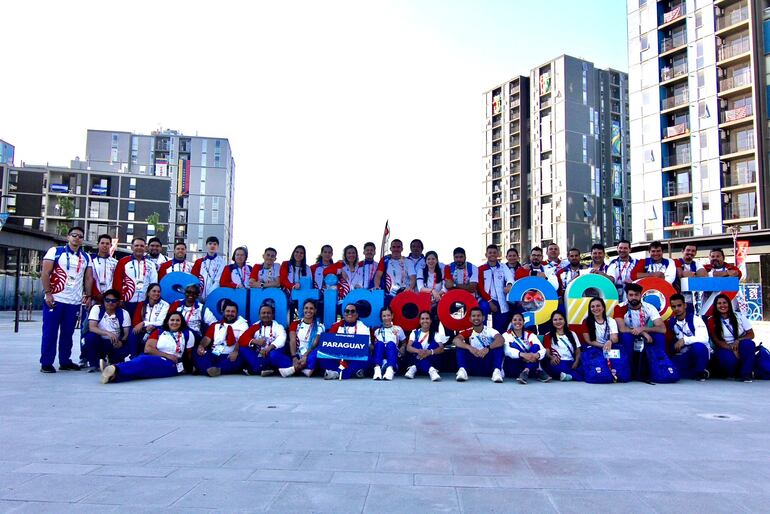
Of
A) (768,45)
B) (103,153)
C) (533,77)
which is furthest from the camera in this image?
(103,153)

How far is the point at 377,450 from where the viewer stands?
4.58 m

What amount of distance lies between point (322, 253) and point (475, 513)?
8039mm

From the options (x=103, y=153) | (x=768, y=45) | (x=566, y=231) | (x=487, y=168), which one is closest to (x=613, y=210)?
(x=566, y=231)

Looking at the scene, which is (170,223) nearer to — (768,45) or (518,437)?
(768,45)

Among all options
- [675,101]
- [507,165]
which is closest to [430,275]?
[675,101]

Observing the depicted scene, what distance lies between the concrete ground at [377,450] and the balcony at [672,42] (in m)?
48.4

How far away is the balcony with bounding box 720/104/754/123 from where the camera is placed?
133 ft

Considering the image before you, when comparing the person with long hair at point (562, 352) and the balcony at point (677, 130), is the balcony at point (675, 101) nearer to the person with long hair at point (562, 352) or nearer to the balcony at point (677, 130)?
the balcony at point (677, 130)

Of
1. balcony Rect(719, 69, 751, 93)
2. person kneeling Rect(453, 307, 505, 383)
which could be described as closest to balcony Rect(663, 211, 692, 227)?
balcony Rect(719, 69, 751, 93)

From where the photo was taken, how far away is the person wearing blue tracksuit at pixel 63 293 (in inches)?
356

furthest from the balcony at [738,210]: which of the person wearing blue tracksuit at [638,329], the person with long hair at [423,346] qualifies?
the person with long hair at [423,346]

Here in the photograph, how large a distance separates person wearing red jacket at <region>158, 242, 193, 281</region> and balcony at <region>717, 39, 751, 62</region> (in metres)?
46.3

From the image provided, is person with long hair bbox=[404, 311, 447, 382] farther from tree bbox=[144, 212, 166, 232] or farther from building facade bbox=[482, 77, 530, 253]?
tree bbox=[144, 212, 166, 232]

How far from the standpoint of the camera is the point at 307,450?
4555 mm
